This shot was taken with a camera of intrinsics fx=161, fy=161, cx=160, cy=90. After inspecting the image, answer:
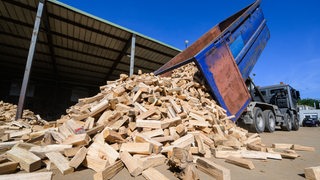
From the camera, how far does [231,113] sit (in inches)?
193

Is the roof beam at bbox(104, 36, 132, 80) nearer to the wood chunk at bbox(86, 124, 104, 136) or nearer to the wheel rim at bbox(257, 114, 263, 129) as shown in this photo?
the wood chunk at bbox(86, 124, 104, 136)

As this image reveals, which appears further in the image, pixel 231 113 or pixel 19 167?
pixel 231 113

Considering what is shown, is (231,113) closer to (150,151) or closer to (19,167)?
(150,151)

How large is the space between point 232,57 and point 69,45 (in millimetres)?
8736

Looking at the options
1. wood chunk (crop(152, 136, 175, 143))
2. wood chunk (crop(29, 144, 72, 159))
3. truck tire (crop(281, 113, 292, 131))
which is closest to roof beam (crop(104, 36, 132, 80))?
wood chunk (crop(152, 136, 175, 143))

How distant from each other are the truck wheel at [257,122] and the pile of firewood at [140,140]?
2.30 meters

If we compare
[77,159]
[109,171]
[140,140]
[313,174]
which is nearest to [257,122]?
[313,174]

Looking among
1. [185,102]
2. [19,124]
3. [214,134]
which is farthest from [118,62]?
[214,134]

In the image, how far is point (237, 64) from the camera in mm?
5602

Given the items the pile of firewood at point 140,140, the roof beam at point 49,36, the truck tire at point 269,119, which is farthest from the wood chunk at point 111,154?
the roof beam at point 49,36

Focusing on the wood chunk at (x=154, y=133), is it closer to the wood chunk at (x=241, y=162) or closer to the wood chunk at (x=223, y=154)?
the wood chunk at (x=223, y=154)

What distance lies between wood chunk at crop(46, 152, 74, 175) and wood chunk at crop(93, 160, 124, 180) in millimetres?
436

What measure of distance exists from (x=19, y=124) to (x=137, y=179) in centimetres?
438

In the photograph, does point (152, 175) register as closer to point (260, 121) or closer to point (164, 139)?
point (164, 139)
